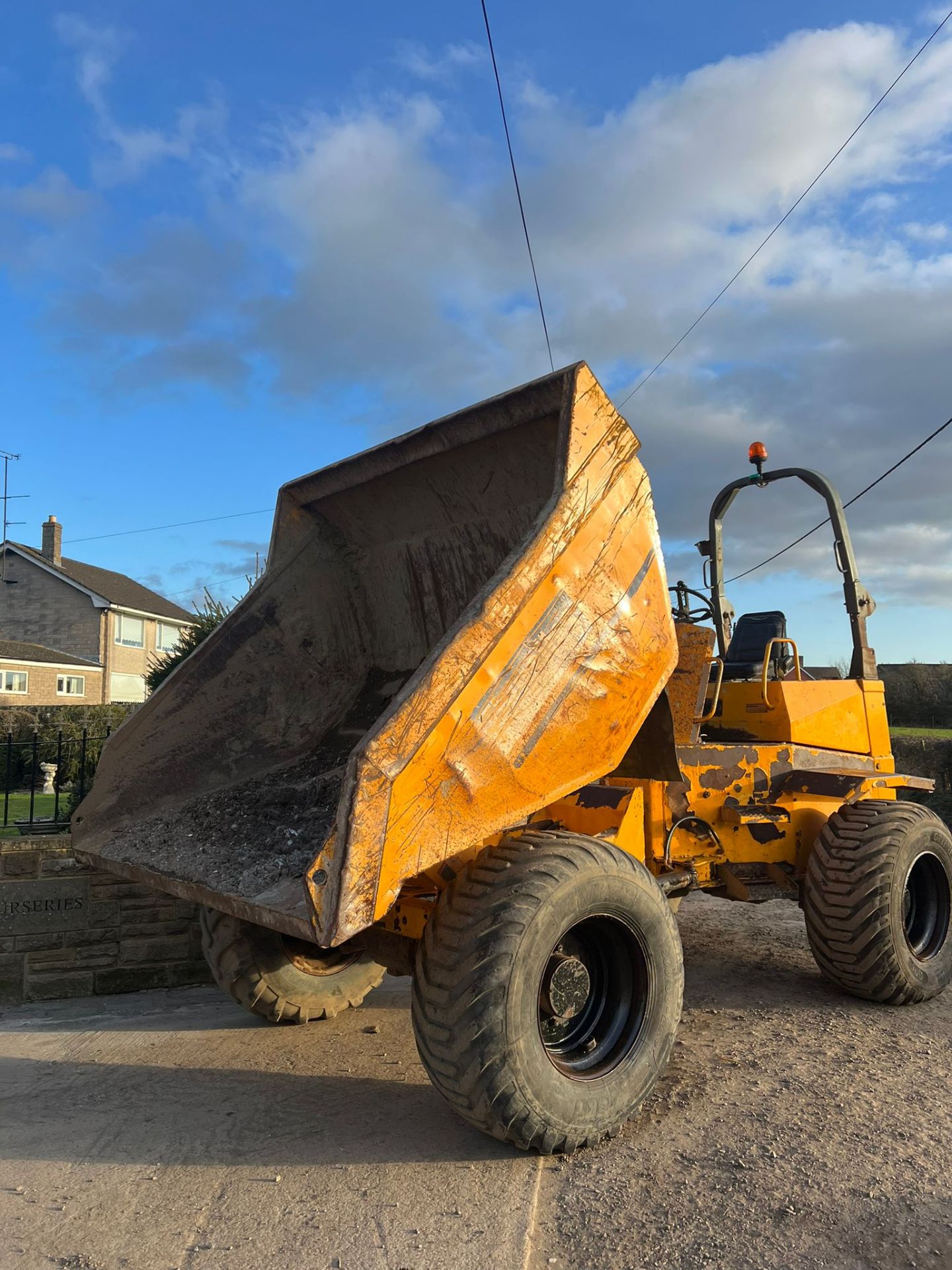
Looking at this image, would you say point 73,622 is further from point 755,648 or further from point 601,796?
point 601,796

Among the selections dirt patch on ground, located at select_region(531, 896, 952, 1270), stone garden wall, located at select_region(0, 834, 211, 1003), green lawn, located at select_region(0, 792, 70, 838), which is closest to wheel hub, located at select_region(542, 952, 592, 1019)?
dirt patch on ground, located at select_region(531, 896, 952, 1270)

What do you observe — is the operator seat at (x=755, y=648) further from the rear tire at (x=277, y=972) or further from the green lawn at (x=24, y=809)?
the green lawn at (x=24, y=809)

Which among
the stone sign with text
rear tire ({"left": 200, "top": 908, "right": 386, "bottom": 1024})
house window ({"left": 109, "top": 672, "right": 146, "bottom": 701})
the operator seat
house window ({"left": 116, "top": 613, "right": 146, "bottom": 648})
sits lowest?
rear tire ({"left": 200, "top": 908, "right": 386, "bottom": 1024})

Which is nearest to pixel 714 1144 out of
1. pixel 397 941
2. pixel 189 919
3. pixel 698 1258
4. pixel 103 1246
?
pixel 698 1258

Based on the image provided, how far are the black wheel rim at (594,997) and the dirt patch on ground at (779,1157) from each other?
0.32m

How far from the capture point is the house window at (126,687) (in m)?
32.8

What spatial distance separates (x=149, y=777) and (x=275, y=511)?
1.72 m

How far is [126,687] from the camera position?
33875mm

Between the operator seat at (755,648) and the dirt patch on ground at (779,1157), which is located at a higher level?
the operator seat at (755,648)

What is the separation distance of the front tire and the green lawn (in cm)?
412

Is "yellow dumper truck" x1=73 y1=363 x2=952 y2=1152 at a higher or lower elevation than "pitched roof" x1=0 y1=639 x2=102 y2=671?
lower

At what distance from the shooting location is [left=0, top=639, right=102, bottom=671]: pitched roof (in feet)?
93.1

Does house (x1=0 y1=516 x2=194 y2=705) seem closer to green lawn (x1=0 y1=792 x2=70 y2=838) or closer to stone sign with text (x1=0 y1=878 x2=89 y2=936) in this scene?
green lawn (x1=0 y1=792 x2=70 y2=838)

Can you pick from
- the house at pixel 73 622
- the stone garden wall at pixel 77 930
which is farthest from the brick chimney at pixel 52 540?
the stone garden wall at pixel 77 930
